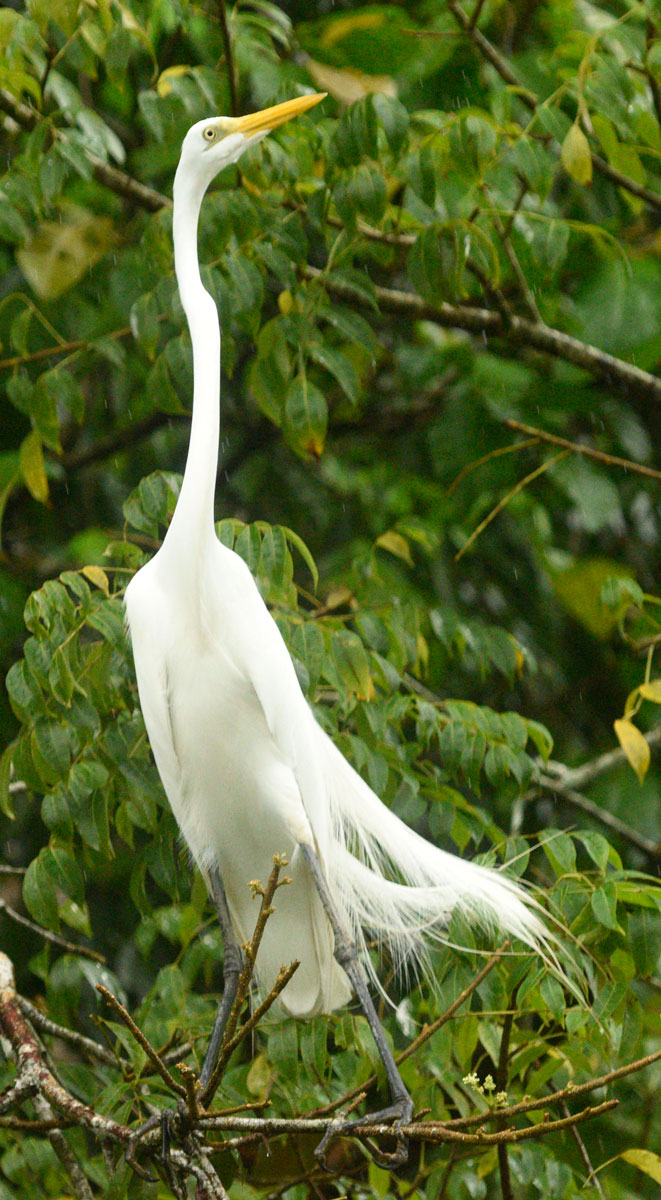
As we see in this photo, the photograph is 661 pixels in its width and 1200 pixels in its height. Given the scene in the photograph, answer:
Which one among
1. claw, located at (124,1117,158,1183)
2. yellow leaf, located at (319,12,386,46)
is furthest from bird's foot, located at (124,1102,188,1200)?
yellow leaf, located at (319,12,386,46)

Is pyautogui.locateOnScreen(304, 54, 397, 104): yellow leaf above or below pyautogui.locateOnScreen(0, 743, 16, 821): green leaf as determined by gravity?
above

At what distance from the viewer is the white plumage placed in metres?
1.91

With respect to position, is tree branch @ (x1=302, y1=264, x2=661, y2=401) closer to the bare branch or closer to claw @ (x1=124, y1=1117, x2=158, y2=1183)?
the bare branch

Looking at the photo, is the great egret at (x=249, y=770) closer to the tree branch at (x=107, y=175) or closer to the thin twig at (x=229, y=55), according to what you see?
the thin twig at (x=229, y=55)

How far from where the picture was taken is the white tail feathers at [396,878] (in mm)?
1975

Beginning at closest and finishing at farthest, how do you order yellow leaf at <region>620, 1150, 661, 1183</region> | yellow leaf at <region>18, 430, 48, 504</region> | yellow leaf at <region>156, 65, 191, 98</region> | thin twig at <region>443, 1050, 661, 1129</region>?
thin twig at <region>443, 1050, 661, 1129</region>
yellow leaf at <region>620, 1150, 661, 1183</region>
yellow leaf at <region>156, 65, 191, 98</region>
yellow leaf at <region>18, 430, 48, 504</region>

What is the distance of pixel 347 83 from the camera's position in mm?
2826

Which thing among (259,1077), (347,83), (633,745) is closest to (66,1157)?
(259,1077)

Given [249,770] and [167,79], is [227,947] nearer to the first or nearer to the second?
[249,770]

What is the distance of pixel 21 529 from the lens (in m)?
3.70

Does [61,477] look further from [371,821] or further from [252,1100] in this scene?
[252,1100]

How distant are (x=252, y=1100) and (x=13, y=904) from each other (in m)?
1.58

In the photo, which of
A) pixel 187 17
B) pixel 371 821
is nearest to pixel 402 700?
pixel 371 821

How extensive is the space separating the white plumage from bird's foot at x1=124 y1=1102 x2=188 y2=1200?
47cm
